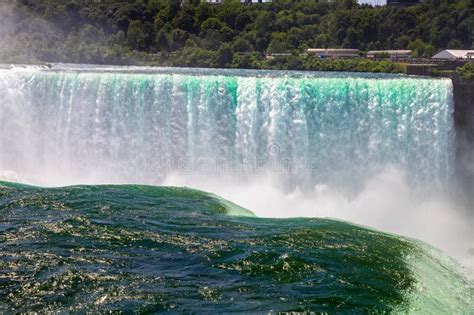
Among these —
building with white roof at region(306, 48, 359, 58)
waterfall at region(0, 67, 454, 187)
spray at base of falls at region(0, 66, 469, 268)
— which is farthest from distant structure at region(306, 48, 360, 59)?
waterfall at region(0, 67, 454, 187)

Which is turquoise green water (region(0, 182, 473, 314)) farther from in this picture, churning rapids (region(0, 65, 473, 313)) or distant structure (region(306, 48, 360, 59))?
distant structure (region(306, 48, 360, 59))

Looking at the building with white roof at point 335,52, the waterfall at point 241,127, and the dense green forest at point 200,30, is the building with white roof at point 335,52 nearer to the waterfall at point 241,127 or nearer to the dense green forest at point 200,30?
the dense green forest at point 200,30

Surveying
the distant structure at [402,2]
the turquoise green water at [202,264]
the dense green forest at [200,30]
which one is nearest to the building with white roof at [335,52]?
the dense green forest at [200,30]

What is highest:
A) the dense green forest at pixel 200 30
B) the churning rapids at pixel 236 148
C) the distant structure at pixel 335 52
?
the dense green forest at pixel 200 30

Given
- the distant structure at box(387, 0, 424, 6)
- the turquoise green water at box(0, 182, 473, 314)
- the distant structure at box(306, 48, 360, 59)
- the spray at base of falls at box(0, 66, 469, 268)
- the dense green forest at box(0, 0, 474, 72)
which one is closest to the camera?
the turquoise green water at box(0, 182, 473, 314)

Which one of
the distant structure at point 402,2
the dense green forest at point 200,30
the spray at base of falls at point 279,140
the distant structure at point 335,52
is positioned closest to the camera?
the spray at base of falls at point 279,140

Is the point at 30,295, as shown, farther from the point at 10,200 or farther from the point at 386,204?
the point at 386,204
